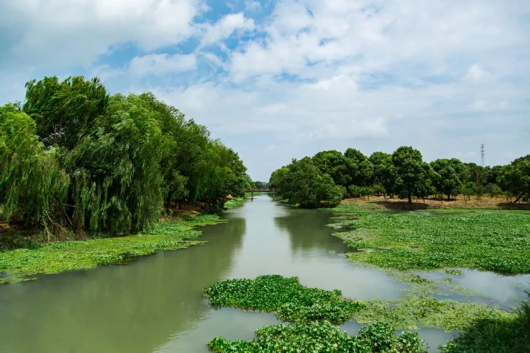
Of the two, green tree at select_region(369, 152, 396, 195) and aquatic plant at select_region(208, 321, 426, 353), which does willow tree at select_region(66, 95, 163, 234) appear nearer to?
aquatic plant at select_region(208, 321, 426, 353)

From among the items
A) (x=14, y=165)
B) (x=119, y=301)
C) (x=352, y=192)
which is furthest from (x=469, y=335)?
(x=352, y=192)

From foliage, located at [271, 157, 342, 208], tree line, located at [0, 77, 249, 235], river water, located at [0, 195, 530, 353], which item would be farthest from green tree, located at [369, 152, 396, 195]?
tree line, located at [0, 77, 249, 235]

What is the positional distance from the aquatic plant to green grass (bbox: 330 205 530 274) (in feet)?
27.0

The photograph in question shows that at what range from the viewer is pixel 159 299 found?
→ 40.3 ft

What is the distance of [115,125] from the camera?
23.0 m

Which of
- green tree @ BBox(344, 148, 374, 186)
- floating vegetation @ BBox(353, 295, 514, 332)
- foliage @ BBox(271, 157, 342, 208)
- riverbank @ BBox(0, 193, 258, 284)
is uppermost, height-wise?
green tree @ BBox(344, 148, 374, 186)

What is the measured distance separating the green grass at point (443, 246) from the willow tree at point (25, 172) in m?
16.5

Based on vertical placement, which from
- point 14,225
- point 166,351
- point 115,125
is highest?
point 115,125

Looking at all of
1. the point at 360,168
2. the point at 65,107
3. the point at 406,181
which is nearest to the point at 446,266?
the point at 65,107

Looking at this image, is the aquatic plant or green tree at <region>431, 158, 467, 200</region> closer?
the aquatic plant

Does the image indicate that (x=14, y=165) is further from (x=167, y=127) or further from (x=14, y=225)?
(x=167, y=127)

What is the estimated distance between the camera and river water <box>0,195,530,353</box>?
9047 mm

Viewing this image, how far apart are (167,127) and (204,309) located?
24321 millimetres

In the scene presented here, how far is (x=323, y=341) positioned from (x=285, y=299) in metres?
3.39
